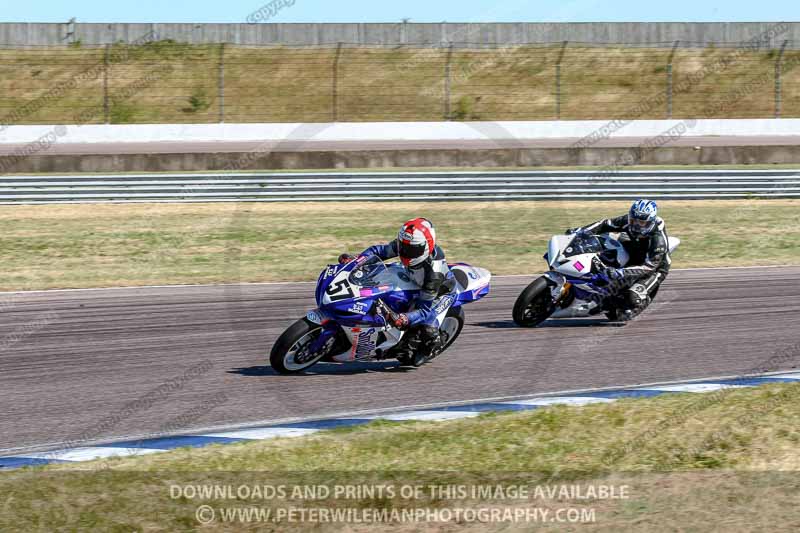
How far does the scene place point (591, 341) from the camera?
34.7 ft

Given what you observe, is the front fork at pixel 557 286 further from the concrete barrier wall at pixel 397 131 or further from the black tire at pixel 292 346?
the concrete barrier wall at pixel 397 131

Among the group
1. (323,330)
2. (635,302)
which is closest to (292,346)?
(323,330)

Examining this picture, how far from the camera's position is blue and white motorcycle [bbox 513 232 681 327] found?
11.1 meters

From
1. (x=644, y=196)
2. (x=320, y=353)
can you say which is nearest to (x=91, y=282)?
(x=320, y=353)

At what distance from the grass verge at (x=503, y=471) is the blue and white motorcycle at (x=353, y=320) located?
174 centimetres

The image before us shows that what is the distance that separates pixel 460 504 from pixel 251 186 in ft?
54.8

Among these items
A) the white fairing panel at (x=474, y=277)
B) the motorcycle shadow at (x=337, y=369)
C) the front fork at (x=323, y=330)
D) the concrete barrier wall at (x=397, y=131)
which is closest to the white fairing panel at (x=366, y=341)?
the front fork at (x=323, y=330)

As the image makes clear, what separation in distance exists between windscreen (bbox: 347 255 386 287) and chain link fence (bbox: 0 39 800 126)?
23.6m

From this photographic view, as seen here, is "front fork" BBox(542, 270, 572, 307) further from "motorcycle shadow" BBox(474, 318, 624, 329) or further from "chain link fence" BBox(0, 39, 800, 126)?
"chain link fence" BBox(0, 39, 800, 126)

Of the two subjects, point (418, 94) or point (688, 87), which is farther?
point (688, 87)

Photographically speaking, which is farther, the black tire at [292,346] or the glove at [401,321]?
the glove at [401,321]

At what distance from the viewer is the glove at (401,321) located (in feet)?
29.1

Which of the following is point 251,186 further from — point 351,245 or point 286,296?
point 286,296

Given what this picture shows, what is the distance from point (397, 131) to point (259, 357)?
2332 centimetres
